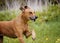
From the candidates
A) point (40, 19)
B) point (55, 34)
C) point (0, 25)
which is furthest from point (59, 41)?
point (0, 25)

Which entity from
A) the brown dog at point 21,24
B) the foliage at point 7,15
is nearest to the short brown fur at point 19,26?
the brown dog at point 21,24

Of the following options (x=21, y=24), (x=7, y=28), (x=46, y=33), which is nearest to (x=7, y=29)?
(x=7, y=28)

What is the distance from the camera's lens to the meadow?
174cm

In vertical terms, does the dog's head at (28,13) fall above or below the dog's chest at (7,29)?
above

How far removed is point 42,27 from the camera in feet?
5.90

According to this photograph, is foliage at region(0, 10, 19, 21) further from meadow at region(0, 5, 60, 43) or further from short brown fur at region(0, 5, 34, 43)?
short brown fur at region(0, 5, 34, 43)

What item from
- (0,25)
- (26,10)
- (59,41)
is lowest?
(59,41)

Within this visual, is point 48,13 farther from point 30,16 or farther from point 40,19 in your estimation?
point 30,16

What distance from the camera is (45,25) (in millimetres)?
1813

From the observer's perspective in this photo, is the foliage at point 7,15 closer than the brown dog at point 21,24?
No

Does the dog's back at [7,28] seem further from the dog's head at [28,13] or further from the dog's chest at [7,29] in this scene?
the dog's head at [28,13]

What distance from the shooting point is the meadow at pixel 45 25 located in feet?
5.71

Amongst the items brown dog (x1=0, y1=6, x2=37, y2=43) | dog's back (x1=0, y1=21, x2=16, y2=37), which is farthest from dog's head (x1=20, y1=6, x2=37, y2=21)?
dog's back (x1=0, y1=21, x2=16, y2=37)

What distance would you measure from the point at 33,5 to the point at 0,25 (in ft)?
0.94
